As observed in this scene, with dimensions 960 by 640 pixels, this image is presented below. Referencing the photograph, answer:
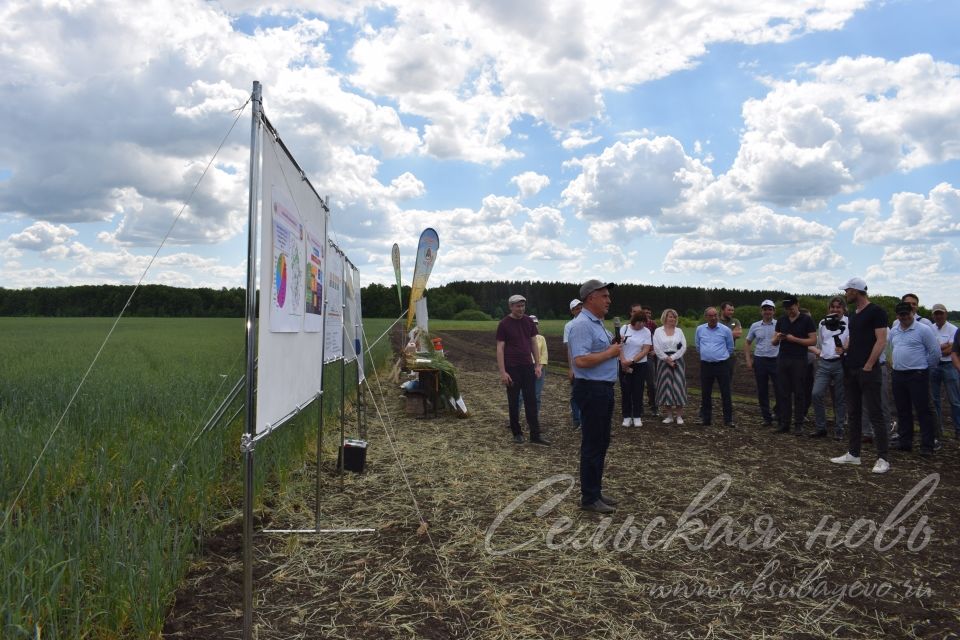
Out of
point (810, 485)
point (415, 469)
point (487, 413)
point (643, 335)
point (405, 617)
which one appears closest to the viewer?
point (405, 617)

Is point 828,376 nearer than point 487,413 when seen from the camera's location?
Yes

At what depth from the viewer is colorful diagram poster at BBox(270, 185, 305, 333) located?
3.55 meters

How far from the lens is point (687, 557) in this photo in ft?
14.7

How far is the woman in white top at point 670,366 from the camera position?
9.55 m

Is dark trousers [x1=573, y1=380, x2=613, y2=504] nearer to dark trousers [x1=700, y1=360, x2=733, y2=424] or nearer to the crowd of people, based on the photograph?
the crowd of people

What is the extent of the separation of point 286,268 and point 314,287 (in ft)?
3.11

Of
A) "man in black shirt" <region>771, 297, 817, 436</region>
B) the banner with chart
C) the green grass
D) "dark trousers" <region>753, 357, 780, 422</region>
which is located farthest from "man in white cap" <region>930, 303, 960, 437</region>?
the green grass

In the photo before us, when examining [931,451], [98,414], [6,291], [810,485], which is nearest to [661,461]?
[810,485]

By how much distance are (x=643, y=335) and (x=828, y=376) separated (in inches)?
97.5

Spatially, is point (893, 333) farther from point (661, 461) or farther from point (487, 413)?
point (487, 413)

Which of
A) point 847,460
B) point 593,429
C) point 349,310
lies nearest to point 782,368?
point 847,460

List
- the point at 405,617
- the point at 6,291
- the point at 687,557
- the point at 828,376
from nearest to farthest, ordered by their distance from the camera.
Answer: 1. the point at 405,617
2. the point at 687,557
3. the point at 828,376
4. the point at 6,291

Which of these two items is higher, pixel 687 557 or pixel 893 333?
pixel 893 333

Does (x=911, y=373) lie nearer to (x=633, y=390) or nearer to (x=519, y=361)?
(x=633, y=390)
